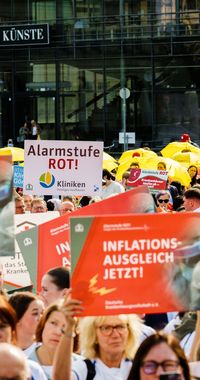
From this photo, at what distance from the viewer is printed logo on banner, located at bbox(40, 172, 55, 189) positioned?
15578 mm

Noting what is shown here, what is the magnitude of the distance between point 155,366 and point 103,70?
34772mm

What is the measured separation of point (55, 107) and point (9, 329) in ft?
113

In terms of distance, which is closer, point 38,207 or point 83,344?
point 83,344

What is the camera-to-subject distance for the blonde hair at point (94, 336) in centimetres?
669

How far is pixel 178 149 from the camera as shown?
94.0ft

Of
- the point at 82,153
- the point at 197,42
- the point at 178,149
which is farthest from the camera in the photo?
the point at 197,42

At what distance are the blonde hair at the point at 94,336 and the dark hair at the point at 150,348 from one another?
0.95 metres

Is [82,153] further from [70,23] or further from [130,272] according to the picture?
[70,23]

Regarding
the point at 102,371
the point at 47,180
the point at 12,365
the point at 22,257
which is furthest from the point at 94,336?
the point at 47,180

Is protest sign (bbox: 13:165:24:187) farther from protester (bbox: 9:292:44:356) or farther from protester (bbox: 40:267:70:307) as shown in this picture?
protester (bbox: 9:292:44:356)

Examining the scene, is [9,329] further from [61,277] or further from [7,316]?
[61,277]

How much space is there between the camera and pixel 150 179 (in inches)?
751

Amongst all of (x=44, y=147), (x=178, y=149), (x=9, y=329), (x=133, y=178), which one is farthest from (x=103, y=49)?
(x=9, y=329)

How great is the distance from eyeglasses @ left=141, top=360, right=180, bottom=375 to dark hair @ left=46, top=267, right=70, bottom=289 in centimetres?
236
